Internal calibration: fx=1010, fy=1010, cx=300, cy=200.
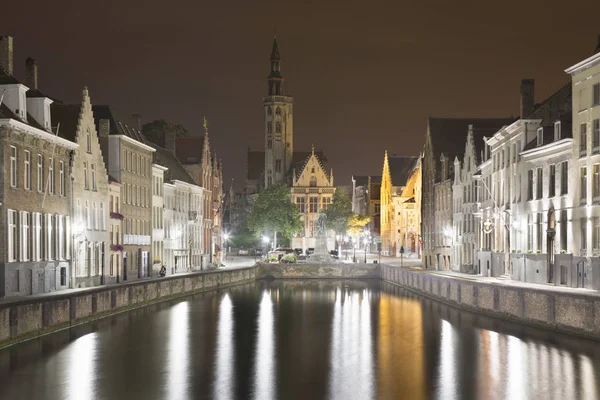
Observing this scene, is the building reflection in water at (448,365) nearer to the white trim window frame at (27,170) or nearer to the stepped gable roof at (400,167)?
the white trim window frame at (27,170)

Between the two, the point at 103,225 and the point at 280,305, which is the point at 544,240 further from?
the point at 103,225

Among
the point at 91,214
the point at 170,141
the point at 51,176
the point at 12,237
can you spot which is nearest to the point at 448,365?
the point at 12,237

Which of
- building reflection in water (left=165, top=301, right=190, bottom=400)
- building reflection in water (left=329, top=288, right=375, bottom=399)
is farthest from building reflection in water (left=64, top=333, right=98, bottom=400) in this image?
building reflection in water (left=329, top=288, right=375, bottom=399)

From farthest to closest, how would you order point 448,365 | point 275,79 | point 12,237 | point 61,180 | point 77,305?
point 275,79 → point 61,180 → point 12,237 → point 77,305 → point 448,365

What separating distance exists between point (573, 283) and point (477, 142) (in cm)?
3572

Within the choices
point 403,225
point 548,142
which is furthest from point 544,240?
point 403,225

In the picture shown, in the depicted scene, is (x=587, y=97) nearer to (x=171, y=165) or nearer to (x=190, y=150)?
(x=171, y=165)

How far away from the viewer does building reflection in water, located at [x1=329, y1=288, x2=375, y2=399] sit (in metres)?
36.3

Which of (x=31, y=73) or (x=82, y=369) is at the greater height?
(x=31, y=73)

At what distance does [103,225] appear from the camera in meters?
72.2

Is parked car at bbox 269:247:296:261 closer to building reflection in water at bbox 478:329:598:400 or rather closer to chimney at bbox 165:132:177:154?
chimney at bbox 165:132:177:154

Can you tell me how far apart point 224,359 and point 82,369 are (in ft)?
23.0

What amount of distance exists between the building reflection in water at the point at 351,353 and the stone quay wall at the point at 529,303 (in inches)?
237

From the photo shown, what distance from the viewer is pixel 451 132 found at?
10731 cm
